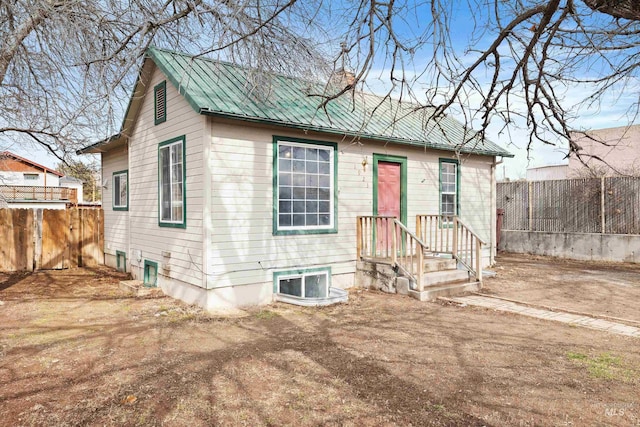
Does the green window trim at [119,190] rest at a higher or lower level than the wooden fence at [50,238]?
higher

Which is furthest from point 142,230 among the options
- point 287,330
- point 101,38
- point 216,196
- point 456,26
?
point 456,26

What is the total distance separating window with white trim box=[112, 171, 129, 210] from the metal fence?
13.2 m

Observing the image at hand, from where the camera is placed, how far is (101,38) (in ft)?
23.8

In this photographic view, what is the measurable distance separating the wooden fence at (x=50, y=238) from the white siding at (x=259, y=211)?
23.5 feet

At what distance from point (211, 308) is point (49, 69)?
210 inches

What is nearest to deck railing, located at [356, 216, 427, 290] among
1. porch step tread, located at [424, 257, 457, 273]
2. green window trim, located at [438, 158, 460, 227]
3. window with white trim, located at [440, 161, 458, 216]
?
porch step tread, located at [424, 257, 457, 273]

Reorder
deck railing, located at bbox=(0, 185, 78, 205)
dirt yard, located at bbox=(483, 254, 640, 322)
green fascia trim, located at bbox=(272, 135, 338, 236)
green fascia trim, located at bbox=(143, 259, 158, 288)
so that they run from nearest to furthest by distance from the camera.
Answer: dirt yard, located at bbox=(483, 254, 640, 322) → green fascia trim, located at bbox=(272, 135, 338, 236) → green fascia trim, located at bbox=(143, 259, 158, 288) → deck railing, located at bbox=(0, 185, 78, 205)

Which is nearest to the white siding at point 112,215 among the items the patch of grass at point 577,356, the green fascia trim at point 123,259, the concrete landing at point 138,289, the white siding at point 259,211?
the green fascia trim at point 123,259

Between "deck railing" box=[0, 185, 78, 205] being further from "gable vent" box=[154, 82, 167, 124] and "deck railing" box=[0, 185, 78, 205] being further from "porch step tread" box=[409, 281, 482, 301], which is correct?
"porch step tread" box=[409, 281, 482, 301]

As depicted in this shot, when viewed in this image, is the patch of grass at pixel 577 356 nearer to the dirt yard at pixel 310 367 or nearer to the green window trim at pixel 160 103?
the dirt yard at pixel 310 367

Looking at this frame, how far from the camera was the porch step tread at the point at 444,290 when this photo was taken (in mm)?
8258

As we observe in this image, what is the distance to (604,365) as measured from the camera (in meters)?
4.73

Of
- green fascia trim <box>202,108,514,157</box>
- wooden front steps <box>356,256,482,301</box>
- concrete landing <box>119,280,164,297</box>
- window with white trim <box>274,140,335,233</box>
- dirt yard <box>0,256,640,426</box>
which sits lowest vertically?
dirt yard <box>0,256,640,426</box>

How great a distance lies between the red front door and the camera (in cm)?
973
